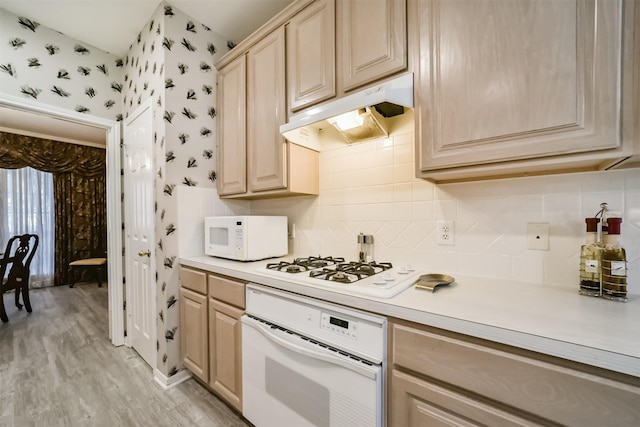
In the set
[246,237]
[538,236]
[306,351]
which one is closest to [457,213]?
[538,236]

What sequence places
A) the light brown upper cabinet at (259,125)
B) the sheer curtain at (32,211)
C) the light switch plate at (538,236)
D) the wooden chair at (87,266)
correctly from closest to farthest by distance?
the light switch plate at (538,236) < the light brown upper cabinet at (259,125) < the sheer curtain at (32,211) < the wooden chair at (87,266)

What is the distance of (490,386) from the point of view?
0.69m

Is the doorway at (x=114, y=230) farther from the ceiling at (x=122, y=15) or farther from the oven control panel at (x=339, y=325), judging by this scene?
the oven control panel at (x=339, y=325)

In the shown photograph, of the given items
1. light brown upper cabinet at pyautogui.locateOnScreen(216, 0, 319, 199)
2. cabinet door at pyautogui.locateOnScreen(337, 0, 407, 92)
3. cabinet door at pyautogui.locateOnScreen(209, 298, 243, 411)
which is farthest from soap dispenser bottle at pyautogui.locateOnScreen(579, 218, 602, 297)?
cabinet door at pyautogui.locateOnScreen(209, 298, 243, 411)

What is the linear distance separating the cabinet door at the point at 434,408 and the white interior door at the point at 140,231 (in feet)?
5.77

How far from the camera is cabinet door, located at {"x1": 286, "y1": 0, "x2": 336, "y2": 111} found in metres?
1.38

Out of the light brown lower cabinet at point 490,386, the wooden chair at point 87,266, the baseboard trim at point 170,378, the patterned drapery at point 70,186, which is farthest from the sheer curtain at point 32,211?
the light brown lower cabinet at point 490,386

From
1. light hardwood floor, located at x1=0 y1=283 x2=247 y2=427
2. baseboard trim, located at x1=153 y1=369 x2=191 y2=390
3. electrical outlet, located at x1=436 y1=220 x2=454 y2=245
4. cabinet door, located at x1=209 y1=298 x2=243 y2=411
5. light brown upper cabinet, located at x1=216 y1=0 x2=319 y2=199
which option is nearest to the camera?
electrical outlet, located at x1=436 y1=220 x2=454 y2=245

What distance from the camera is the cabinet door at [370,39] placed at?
3.79 feet

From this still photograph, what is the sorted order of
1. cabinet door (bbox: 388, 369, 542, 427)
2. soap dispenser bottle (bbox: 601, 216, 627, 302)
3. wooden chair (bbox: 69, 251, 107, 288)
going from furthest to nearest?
wooden chair (bbox: 69, 251, 107, 288) → soap dispenser bottle (bbox: 601, 216, 627, 302) → cabinet door (bbox: 388, 369, 542, 427)

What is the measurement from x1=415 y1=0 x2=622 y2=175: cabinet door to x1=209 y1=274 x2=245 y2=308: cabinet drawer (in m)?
1.10

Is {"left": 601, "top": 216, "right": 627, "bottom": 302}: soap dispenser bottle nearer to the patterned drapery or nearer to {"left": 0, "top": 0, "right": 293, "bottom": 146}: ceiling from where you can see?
{"left": 0, "top": 0, "right": 293, "bottom": 146}: ceiling

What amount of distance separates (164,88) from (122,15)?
0.74 m

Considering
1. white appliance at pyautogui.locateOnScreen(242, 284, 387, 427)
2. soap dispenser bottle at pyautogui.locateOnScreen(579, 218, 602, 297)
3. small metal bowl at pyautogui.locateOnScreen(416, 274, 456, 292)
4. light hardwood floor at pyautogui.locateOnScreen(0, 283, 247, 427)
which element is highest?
soap dispenser bottle at pyautogui.locateOnScreen(579, 218, 602, 297)
